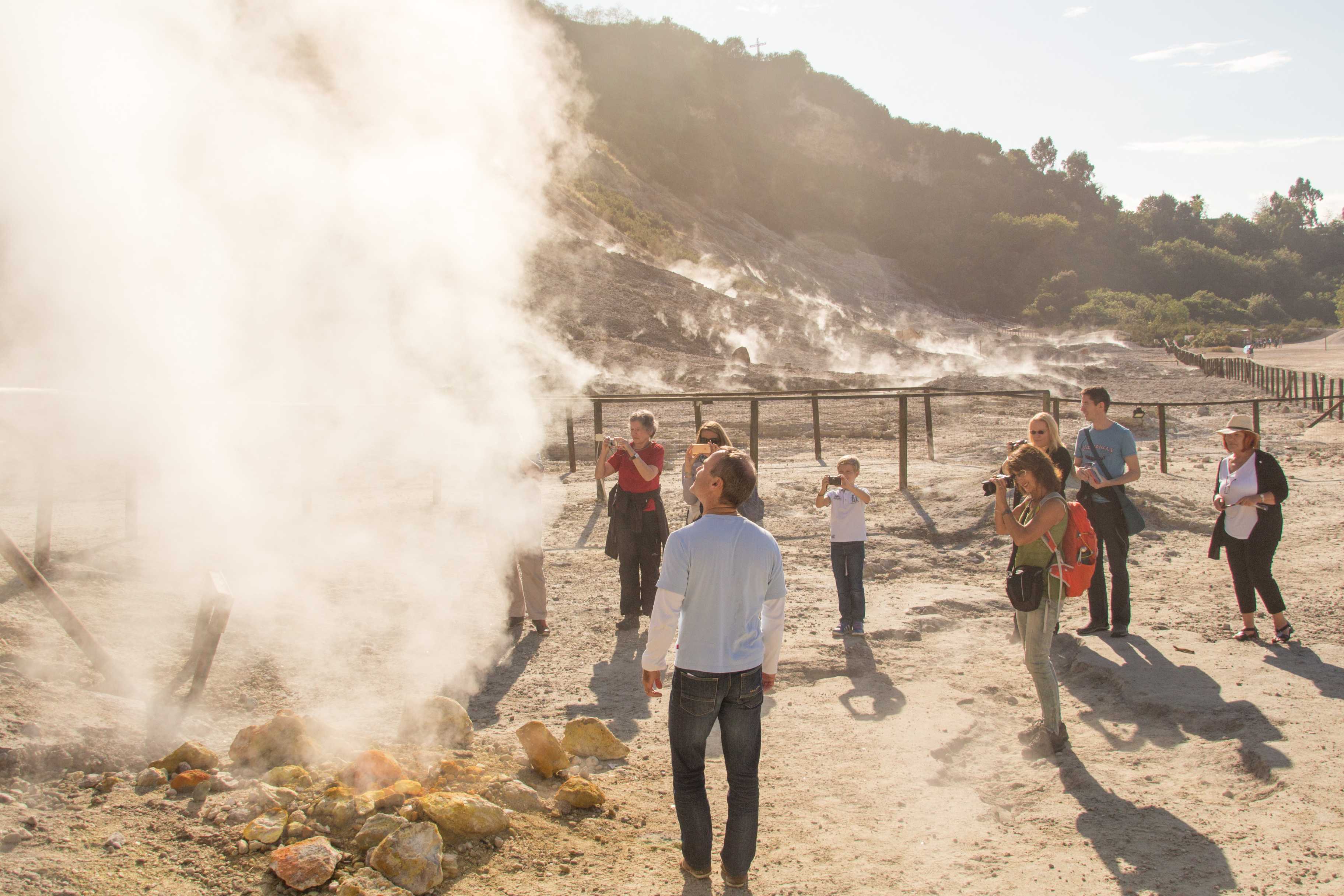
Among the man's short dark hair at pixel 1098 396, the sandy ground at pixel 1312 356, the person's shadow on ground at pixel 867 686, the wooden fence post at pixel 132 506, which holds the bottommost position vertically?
the person's shadow on ground at pixel 867 686

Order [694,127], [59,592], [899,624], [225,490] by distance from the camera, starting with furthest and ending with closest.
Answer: [694,127] < [225,490] < [899,624] < [59,592]

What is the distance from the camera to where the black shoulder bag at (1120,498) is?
575 cm

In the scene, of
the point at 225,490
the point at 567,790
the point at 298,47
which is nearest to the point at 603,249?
the point at 298,47

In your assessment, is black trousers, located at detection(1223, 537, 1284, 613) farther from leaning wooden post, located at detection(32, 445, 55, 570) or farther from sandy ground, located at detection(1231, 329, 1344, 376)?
sandy ground, located at detection(1231, 329, 1344, 376)

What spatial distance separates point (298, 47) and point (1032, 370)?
27.3 m

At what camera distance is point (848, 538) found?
616cm

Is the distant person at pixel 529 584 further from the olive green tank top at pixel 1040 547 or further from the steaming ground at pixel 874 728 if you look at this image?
the olive green tank top at pixel 1040 547

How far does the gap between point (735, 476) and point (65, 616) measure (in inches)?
121

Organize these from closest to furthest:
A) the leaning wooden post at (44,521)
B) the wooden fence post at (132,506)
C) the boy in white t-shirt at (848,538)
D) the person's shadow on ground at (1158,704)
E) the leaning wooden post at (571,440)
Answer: the person's shadow on ground at (1158,704), the leaning wooden post at (44,521), the boy in white t-shirt at (848,538), the wooden fence post at (132,506), the leaning wooden post at (571,440)

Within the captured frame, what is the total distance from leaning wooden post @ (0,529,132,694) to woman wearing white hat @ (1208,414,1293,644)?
5630mm

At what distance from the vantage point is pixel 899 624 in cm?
666

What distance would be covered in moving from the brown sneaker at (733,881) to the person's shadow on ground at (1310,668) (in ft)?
10.7

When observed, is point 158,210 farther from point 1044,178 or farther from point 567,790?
point 1044,178

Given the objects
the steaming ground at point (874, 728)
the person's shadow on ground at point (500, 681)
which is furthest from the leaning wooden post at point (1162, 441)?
the person's shadow on ground at point (500, 681)
